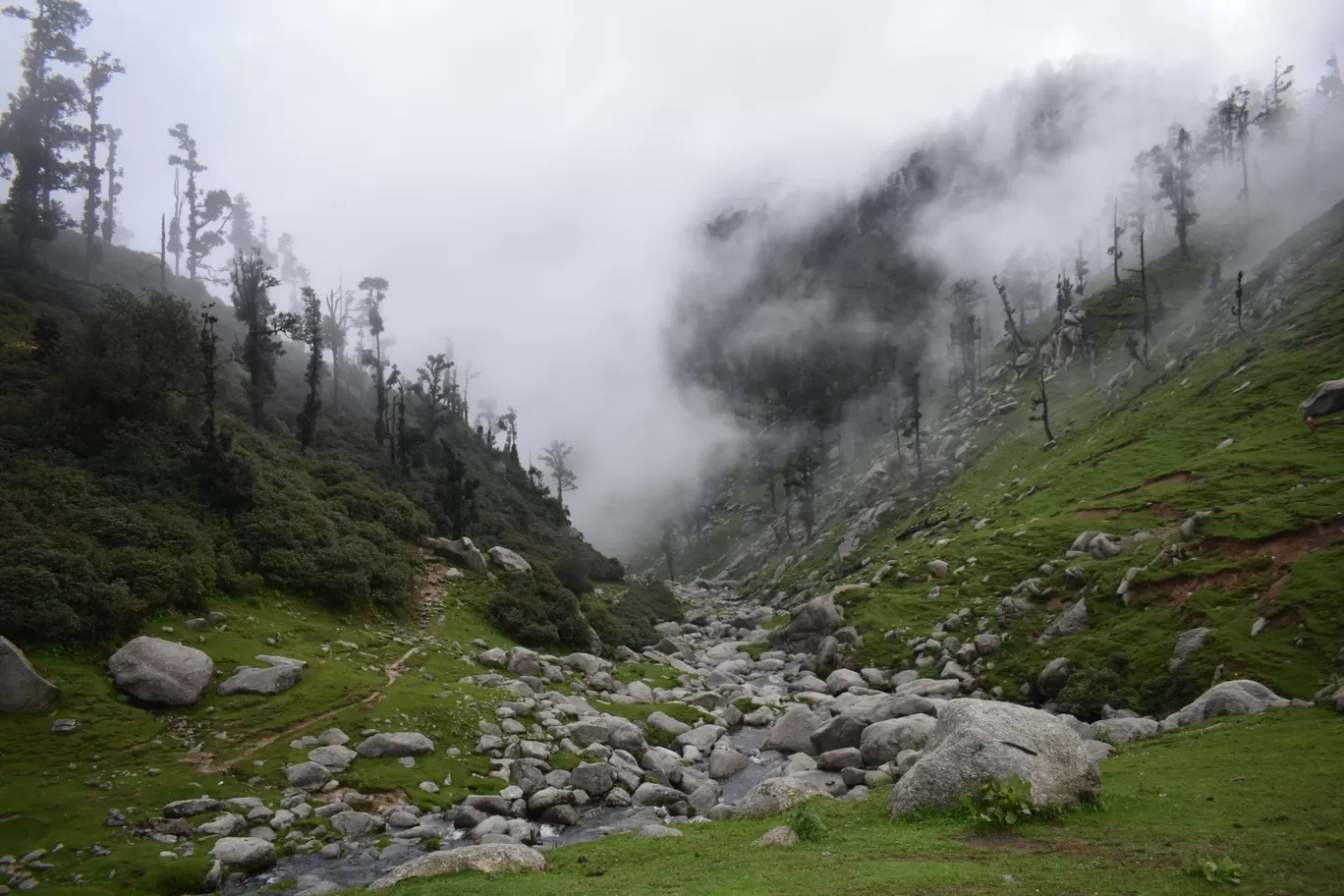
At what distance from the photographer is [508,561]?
64875 millimetres

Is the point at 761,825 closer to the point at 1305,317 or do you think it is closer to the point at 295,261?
the point at 1305,317

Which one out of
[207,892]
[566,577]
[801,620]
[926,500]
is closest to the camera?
[207,892]

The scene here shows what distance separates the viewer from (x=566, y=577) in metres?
74.3

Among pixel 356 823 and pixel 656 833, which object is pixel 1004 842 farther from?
pixel 356 823

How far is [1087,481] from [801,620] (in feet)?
104

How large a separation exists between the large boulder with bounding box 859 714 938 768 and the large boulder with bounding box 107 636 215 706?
98.6ft

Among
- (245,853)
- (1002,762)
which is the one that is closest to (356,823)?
(245,853)

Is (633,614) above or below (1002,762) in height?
above

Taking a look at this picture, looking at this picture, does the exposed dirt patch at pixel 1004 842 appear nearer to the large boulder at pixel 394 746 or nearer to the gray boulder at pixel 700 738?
the gray boulder at pixel 700 738

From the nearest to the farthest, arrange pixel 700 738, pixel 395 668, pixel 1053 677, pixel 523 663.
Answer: pixel 700 738 → pixel 1053 677 → pixel 395 668 → pixel 523 663

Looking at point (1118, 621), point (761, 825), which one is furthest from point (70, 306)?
point (1118, 621)

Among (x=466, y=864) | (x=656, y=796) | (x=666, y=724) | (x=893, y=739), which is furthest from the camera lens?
(x=666, y=724)

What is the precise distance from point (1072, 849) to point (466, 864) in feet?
48.0

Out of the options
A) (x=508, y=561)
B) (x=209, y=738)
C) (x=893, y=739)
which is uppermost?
(x=508, y=561)
